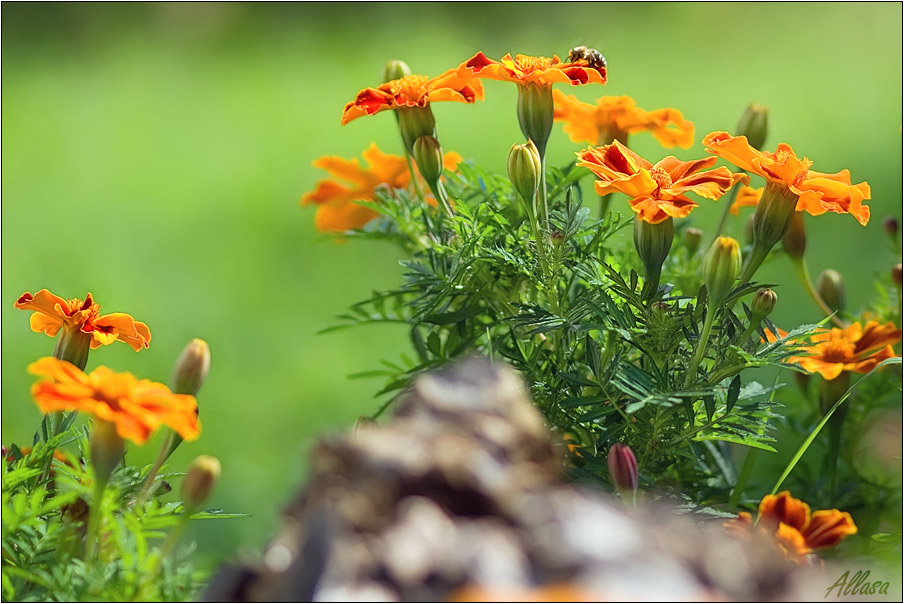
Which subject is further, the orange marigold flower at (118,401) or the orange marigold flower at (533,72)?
→ the orange marigold flower at (533,72)

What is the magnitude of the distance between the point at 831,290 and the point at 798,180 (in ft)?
1.19

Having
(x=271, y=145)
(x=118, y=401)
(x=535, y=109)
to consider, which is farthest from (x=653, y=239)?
(x=271, y=145)

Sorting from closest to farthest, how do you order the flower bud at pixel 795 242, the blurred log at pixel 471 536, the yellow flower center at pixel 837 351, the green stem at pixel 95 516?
the blurred log at pixel 471 536 → the green stem at pixel 95 516 → the yellow flower center at pixel 837 351 → the flower bud at pixel 795 242

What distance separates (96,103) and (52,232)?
35.4 inches

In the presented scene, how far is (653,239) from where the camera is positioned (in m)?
0.71

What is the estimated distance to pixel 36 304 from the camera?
2.43 feet

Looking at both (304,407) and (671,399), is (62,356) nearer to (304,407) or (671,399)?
(671,399)

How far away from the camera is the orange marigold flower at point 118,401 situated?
1.79 ft

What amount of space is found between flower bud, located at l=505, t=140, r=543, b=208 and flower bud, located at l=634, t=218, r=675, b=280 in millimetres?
86

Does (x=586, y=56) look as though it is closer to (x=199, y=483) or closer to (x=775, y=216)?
(x=775, y=216)

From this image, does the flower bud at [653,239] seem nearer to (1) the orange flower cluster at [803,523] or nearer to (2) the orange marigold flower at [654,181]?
(2) the orange marigold flower at [654,181]

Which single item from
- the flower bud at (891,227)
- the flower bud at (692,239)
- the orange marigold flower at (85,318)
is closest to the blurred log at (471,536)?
the orange marigold flower at (85,318)

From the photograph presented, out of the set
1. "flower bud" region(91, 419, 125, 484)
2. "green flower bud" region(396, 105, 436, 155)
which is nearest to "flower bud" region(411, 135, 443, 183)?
"green flower bud" region(396, 105, 436, 155)

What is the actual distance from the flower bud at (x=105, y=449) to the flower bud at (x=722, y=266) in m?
0.41
